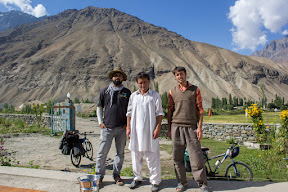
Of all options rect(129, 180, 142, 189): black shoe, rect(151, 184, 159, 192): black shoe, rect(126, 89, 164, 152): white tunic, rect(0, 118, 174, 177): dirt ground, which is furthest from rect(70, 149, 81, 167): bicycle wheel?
rect(151, 184, 159, 192): black shoe

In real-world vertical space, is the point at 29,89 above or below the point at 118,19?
below

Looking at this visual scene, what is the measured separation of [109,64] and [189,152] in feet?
269

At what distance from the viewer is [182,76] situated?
363 centimetres

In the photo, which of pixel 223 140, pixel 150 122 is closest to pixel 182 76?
pixel 150 122

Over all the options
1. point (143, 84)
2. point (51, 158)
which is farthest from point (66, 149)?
point (143, 84)

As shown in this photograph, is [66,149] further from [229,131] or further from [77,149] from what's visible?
[229,131]

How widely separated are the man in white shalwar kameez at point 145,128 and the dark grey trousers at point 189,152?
28 cm

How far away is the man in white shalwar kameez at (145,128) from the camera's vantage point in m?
3.46

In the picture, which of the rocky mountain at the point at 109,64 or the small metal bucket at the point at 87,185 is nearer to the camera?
the small metal bucket at the point at 87,185

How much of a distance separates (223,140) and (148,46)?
304ft

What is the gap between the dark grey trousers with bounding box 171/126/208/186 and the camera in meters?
3.42

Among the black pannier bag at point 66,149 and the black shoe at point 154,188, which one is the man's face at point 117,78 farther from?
the black pannier bag at point 66,149

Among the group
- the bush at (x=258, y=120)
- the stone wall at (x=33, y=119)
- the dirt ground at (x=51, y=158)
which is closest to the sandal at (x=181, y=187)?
the dirt ground at (x=51, y=158)

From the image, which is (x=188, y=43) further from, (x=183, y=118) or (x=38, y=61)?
(x=183, y=118)
